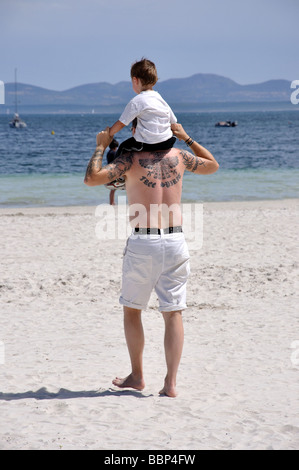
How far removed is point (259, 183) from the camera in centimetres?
2269

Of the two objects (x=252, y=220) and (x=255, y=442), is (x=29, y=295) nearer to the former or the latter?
(x=255, y=442)

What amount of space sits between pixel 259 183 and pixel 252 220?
1102 centimetres

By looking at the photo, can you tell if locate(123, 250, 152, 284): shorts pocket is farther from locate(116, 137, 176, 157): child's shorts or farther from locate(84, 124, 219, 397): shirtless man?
locate(116, 137, 176, 157): child's shorts

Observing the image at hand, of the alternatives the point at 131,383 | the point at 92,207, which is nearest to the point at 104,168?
the point at 131,383

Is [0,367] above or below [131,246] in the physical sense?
below

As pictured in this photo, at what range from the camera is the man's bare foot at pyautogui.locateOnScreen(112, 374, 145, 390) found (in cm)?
404

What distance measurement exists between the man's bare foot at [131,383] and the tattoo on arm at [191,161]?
147cm

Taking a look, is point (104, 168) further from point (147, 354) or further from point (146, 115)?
point (147, 354)

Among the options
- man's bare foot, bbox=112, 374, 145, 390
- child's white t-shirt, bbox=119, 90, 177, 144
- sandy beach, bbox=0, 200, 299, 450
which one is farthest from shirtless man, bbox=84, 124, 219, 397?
sandy beach, bbox=0, 200, 299, 450

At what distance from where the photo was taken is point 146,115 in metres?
3.55

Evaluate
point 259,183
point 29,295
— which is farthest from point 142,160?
point 259,183

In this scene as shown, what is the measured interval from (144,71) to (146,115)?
0.27 metres

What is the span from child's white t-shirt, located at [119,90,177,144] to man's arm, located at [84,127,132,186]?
0.15m

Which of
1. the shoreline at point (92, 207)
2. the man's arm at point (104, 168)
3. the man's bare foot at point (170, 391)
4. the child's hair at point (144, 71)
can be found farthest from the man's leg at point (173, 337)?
the shoreline at point (92, 207)
